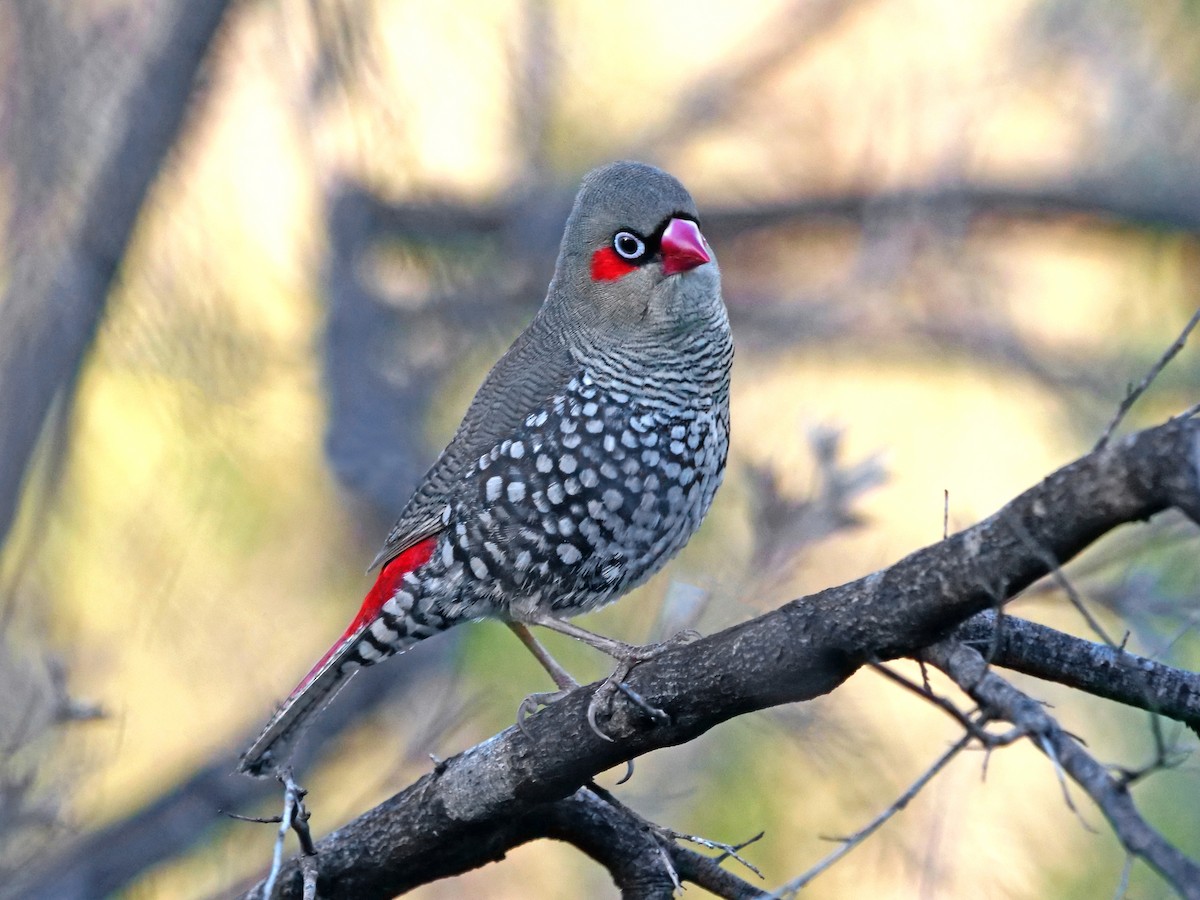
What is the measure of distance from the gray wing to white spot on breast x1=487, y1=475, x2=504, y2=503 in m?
0.10

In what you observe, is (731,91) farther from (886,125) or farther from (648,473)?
(648,473)

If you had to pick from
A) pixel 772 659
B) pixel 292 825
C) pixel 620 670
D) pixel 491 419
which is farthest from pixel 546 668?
pixel 772 659

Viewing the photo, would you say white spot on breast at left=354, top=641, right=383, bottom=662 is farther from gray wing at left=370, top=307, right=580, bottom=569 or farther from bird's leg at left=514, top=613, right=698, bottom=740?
bird's leg at left=514, top=613, right=698, bottom=740

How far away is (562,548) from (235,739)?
2131mm

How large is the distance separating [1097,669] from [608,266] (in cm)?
180

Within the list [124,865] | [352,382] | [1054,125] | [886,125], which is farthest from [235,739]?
[1054,125]

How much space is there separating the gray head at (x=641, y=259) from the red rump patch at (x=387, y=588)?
73 centimetres

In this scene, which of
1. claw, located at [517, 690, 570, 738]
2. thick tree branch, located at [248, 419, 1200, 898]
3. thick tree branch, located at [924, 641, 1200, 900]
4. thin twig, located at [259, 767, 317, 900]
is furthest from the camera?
claw, located at [517, 690, 570, 738]

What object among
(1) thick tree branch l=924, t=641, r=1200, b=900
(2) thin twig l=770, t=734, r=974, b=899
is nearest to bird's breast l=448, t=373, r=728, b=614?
(1) thick tree branch l=924, t=641, r=1200, b=900

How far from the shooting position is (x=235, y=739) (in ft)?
16.5

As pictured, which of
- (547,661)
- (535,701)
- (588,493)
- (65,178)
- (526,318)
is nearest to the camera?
(535,701)

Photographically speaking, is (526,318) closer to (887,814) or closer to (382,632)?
(382,632)

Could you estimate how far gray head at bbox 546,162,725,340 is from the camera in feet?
11.6

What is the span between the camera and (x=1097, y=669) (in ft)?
7.55
